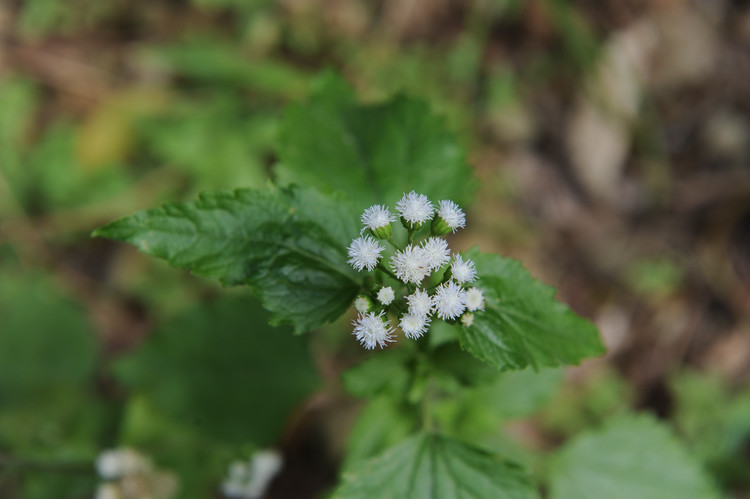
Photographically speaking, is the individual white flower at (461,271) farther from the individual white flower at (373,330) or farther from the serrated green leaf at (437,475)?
the serrated green leaf at (437,475)

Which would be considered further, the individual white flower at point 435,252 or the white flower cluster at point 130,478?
the white flower cluster at point 130,478

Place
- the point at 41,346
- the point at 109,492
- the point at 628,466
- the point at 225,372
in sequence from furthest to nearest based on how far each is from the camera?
1. the point at 41,346
2. the point at 225,372
3. the point at 628,466
4. the point at 109,492

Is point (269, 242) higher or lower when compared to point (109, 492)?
higher

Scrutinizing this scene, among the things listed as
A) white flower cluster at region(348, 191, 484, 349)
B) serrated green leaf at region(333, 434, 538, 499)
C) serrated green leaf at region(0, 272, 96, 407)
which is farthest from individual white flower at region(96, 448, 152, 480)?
white flower cluster at region(348, 191, 484, 349)

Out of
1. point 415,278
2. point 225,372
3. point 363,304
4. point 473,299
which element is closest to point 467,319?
point 473,299

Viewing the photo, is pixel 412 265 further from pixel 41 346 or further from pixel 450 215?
pixel 41 346

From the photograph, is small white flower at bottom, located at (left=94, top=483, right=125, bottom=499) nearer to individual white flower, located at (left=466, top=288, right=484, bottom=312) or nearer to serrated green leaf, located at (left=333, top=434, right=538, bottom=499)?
serrated green leaf, located at (left=333, top=434, right=538, bottom=499)

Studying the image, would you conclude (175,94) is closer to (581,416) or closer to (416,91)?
(416,91)

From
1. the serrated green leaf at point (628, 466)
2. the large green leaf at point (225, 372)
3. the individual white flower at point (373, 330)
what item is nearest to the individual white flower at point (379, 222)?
the individual white flower at point (373, 330)
